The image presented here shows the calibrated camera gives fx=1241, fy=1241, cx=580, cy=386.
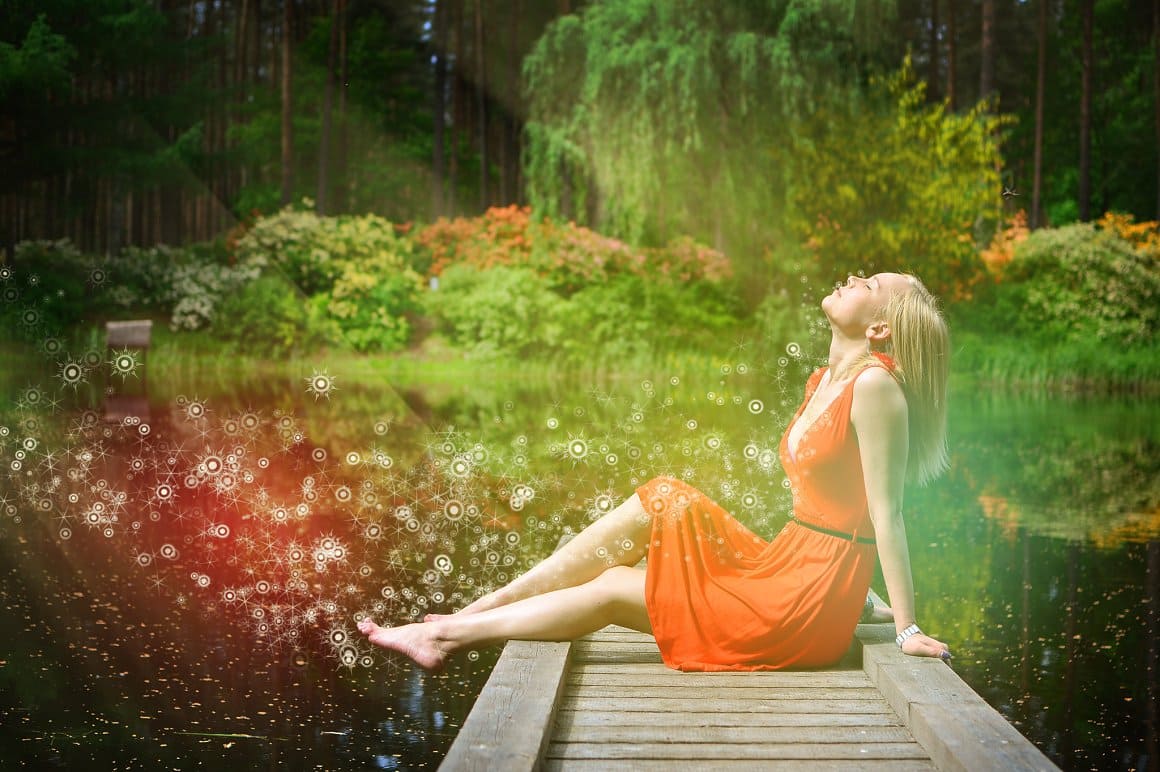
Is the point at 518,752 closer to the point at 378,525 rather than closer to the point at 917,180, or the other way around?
the point at 378,525

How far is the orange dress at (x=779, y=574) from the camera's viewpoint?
10.0 ft

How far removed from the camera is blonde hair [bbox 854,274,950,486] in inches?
117

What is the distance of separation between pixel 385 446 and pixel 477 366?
22.8 ft

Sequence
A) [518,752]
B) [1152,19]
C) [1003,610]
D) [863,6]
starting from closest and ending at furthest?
[518,752] < [1003,610] < [863,6] < [1152,19]

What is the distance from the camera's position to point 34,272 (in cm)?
1708

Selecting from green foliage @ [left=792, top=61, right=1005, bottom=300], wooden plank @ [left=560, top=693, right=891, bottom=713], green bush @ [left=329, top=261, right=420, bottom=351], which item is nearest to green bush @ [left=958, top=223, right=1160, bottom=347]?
green foliage @ [left=792, top=61, right=1005, bottom=300]

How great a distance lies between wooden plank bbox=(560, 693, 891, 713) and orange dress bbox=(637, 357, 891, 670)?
0.78ft

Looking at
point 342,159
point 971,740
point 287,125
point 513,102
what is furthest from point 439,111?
point 971,740

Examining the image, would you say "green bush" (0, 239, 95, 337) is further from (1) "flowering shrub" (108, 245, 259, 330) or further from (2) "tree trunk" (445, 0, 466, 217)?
(2) "tree trunk" (445, 0, 466, 217)

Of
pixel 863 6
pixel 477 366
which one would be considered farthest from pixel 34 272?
pixel 863 6

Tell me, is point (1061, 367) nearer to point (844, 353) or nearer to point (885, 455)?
point (844, 353)

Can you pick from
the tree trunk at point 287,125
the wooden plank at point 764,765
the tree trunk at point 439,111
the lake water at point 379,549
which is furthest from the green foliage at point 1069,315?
the wooden plank at point 764,765

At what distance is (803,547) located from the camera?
10.2ft

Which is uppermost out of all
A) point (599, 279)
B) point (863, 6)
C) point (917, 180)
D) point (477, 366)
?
point (863, 6)
